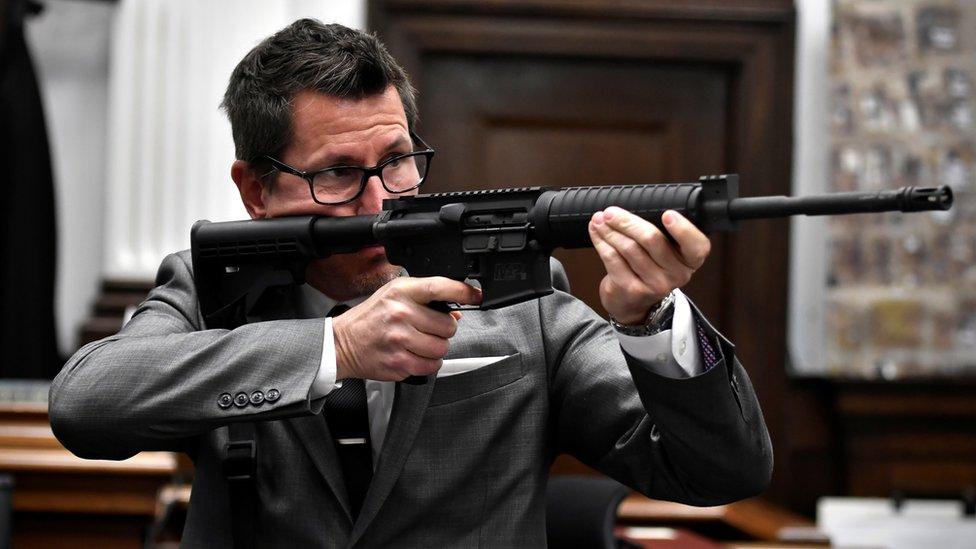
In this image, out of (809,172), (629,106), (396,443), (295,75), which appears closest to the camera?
(396,443)

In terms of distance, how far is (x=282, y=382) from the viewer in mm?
1472

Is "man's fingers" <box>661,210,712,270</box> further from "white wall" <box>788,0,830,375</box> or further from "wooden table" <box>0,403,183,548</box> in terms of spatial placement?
"white wall" <box>788,0,830,375</box>

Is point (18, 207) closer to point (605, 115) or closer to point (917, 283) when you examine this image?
point (605, 115)

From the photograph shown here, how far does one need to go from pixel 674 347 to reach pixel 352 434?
1.61 ft

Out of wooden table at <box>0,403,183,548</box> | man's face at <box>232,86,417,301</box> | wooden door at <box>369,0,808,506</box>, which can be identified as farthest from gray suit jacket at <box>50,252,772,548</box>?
wooden door at <box>369,0,808,506</box>

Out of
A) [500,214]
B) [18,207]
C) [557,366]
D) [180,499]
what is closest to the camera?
[500,214]

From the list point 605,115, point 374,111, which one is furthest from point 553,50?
point 374,111

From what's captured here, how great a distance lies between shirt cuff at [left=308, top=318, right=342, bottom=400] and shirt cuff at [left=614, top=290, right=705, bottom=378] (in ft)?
1.17

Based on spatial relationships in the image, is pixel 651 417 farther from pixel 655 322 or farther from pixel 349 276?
pixel 349 276

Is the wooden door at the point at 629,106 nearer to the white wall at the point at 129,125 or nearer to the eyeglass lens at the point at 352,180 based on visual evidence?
the white wall at the point at 129,125

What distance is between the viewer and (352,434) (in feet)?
5.35

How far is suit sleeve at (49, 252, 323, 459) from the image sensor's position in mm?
1475

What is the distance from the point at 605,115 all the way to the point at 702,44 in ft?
1.35

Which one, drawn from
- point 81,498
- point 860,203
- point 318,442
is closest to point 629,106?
point 81,498
